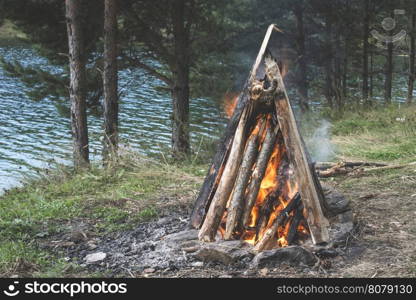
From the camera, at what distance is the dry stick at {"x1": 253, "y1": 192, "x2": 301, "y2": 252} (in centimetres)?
483

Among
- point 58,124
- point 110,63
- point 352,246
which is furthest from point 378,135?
point 58,124

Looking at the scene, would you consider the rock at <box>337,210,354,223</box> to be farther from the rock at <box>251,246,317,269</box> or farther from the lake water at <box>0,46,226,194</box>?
the lake water at <box>0,46,226,194</box>

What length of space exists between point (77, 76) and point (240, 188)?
6.16 metres

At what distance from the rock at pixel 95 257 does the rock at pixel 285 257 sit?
1386 mm

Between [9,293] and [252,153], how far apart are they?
94.6 inches

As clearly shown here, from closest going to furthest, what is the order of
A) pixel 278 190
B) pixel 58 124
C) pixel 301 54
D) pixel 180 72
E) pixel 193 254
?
pixel 193 254, pixel 278 190, pixel 180 72, pixel 301 54, pixel 58 124

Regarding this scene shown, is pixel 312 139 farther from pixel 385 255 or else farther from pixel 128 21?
pixel 385 255

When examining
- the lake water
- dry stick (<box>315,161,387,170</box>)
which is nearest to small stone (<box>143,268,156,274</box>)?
dry stick (<box>315,161,387,170</box>)

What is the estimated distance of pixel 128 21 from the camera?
13031mm

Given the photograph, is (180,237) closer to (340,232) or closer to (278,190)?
(278,190)

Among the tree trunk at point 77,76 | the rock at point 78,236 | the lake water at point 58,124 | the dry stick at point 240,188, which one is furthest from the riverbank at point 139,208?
the lake water at point 58,124

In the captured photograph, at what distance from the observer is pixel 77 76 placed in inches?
408

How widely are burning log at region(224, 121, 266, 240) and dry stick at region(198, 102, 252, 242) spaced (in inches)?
2.2

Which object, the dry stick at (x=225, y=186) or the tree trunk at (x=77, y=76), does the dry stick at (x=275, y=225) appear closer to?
the dry stick at (x=225, y=186)
